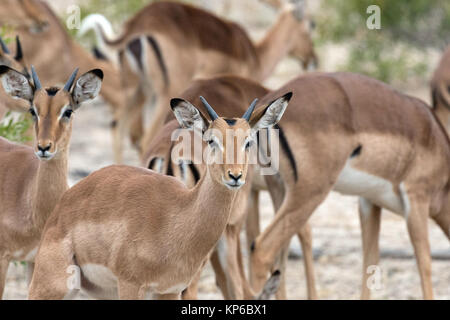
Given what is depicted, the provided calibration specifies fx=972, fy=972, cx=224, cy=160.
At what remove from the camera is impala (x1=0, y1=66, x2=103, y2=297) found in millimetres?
4430

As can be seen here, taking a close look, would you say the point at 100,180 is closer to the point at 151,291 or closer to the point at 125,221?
the point at 125,221

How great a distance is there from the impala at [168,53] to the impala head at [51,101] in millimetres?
4694

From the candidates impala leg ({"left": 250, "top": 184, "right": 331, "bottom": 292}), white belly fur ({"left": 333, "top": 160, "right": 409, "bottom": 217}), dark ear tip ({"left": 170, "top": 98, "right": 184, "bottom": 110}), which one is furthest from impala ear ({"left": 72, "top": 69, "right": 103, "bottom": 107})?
white belly fur ({"left": 333, "top": 160, "right": 409, "bottom": 217})

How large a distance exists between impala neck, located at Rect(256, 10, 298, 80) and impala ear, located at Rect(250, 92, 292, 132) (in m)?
6.22

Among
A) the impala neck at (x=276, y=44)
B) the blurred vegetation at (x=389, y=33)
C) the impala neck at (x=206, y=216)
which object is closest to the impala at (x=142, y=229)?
the impala neck at (x=206, y=216)

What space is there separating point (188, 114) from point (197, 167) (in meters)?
1.19

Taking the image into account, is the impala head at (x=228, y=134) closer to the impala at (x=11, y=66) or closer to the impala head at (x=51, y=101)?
the impala head at (x=51, y=101)

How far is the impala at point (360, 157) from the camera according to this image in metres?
5.84

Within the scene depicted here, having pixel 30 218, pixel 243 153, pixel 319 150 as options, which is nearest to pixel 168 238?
pixel 243 153

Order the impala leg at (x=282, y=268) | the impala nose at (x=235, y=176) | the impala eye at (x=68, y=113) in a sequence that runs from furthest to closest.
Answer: the impala leg at (x=282, y=268), the impala eye at (x=68, y=113), the impala nose at (x=235, y=176)

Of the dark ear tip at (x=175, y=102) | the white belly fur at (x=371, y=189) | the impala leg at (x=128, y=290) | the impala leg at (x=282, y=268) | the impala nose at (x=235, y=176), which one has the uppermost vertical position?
the dark ear tip at (x=175, y=102)

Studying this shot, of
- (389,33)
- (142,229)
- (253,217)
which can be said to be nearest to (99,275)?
(142,229)

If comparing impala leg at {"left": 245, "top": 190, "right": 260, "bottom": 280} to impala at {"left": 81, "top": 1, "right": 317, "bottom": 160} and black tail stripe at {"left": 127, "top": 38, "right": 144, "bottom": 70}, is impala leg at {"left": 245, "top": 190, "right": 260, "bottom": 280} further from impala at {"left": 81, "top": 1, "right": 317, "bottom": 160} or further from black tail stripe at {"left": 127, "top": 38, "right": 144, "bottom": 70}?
black tail stripe at {"left": 127, "top": 38, "right": 144, "bottom": 70}

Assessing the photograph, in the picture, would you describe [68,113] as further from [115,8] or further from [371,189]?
[115,8]
